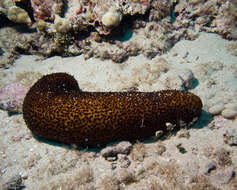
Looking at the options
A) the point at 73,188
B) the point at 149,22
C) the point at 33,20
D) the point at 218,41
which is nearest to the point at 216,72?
the point at 218,41

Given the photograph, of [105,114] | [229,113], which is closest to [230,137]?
[229,113]

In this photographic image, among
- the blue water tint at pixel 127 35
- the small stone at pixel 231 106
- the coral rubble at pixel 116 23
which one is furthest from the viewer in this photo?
the blue water tint at pixel 127 35

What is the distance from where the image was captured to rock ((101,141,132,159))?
160 inches

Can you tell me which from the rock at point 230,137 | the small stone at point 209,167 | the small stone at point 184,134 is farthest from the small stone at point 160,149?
the rock at point 230,137

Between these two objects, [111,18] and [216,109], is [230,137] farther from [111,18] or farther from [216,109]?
[111,18]

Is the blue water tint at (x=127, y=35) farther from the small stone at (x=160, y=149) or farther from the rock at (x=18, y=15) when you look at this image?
the rock at (x=18, y=15)

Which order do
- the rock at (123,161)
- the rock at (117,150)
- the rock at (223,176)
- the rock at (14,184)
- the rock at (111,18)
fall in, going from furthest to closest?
1. the rock at (111,18)
2. the rock at (117,150)
3. the rock at (123,161)
4. the rock at (14,184)
5. the rock at (223,176)

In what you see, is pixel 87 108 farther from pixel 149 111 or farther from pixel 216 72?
pixel 216 72

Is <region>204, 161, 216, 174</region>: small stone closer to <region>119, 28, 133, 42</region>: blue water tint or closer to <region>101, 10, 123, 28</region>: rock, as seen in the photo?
<region>119, 28, 133, 42</region>: blue water tint

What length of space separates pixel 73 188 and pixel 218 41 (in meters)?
7.51

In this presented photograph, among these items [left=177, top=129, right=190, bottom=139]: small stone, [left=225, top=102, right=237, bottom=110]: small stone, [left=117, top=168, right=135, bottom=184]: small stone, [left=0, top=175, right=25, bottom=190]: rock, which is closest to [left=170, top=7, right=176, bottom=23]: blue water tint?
[left=225, top=102, right=237, bottom=110]: small stone

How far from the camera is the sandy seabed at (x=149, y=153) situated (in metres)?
3.64

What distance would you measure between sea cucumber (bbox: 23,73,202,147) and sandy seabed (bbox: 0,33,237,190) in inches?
14.3

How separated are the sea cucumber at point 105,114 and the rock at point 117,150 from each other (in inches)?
6.7
